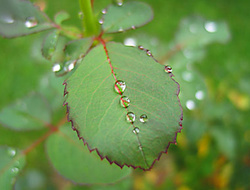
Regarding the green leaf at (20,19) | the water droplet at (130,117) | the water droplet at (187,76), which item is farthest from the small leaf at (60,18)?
the water droplet at (187,76)

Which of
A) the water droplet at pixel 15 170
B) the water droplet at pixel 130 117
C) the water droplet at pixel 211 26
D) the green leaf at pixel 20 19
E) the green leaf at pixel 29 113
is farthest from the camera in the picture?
the water droplet at pixel 211 26

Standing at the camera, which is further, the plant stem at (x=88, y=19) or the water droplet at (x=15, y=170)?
the water droplet at (x=15, y=170)

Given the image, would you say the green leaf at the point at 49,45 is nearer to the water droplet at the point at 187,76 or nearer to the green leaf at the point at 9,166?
the green leaf at the point at 9,166

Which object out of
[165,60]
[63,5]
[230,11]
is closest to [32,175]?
[165,60]

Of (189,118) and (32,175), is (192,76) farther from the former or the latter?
(32,175)

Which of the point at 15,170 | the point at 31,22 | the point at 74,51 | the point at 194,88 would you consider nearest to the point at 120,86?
the point at 74,51

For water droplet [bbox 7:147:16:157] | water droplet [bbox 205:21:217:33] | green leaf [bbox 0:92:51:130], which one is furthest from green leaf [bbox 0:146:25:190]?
water droplet [bbox 205:21:217:33]
